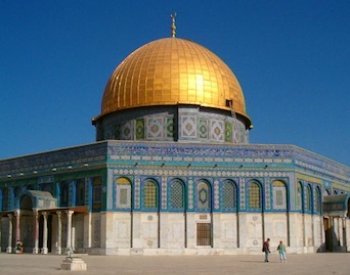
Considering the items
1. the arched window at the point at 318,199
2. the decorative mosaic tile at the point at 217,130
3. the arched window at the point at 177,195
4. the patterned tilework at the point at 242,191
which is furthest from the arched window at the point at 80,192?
the arched window at the point at 318,199

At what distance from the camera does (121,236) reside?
30.2 meters

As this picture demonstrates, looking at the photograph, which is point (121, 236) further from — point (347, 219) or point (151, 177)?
point (347, 219)

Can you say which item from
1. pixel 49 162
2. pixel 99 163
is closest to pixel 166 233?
pixel 99 163

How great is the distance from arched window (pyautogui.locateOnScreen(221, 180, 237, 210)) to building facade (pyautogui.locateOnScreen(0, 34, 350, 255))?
2.1 inches

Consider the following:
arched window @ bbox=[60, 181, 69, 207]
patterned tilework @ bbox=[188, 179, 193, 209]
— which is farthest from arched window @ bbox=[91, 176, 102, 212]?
patterned tilework @ bbox=[188, 179, 193, 209]

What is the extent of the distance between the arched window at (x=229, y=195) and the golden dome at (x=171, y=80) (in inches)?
221

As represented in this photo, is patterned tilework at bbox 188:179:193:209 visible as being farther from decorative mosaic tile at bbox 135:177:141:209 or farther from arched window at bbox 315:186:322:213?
arched window at bbox 315:186:322:213

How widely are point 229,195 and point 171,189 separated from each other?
3110mm

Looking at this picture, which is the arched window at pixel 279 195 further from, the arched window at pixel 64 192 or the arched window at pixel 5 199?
the arched window at pixel 5 199

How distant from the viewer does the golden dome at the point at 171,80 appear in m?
34.9

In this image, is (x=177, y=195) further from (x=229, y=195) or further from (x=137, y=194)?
(x=229, y=195)

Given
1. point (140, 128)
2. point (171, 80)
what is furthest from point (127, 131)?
point (171, 80)

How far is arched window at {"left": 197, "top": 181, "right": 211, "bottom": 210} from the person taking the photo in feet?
102

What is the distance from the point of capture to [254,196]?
31.5 m
